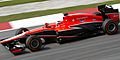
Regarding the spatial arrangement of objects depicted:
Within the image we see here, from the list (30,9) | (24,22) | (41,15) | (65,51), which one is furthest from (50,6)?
(65,51)

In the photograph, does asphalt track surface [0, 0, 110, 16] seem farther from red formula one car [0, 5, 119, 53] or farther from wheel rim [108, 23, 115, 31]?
wheel rim [108, 23, 115, 31]

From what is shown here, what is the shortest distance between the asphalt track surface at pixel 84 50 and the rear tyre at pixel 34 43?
0.20 meters

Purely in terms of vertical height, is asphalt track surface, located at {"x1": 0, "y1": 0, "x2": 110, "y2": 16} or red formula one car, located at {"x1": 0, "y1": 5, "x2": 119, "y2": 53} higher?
asphalt track surface, located at {"x1": 0, "y1": 0, "x2": 110, "y2": 16}

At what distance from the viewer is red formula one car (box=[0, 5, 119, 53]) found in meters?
13.4

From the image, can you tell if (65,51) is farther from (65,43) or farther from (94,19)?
(94,19)

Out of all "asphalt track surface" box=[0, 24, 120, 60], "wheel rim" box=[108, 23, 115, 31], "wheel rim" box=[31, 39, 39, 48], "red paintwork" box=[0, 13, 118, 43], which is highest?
"red paintwork" box=[0, 13, 118, 43]

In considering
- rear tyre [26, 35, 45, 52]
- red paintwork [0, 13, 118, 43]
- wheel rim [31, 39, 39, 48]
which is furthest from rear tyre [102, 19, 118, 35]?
wheel rim [31, 39, 39, 48]

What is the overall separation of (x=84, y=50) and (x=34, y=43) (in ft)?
6.77

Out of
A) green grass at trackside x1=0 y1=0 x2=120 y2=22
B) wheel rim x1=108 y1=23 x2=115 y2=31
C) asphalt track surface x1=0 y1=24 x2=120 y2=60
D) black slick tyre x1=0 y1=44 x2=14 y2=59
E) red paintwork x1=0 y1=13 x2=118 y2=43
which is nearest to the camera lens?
asphalt track surface x1=0 y1=24 x2=120 y2=60

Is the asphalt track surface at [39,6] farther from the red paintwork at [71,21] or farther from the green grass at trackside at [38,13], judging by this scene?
the red paintwork at [71,21]

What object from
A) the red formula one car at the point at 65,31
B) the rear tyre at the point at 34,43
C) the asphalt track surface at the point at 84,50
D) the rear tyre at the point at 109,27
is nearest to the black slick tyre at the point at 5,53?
the asphalt track surface at the point at 84,50

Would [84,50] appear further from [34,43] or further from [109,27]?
[109,27]

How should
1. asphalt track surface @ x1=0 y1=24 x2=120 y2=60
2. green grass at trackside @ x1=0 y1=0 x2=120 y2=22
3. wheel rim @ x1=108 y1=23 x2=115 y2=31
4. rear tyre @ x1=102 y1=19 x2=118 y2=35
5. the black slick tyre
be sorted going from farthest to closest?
green grass at trackside @ x1=0 y1=0 x2=120 y2=22 → wheel rim @ x1=108 y1=23 x2=115 y2=31 → rear tyre @ x1=102 y1=19 x2=118 y2=35 → the black slick tyre → asphalt track surface @ x1=0 y1=24 x2=120 y2=60

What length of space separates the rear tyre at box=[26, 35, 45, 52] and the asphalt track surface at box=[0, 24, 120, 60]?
0.67 feet
